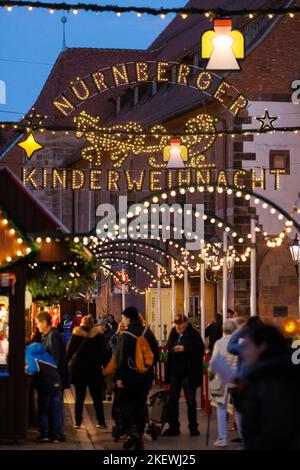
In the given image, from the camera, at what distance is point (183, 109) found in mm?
41969

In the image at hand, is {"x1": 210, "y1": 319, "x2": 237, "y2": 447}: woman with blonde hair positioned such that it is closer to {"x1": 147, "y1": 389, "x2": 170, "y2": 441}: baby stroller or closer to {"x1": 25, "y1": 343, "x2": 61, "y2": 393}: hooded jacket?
{"x1": 147, "y1": 389, "x2": 170, "y2": 441}: baby stroller

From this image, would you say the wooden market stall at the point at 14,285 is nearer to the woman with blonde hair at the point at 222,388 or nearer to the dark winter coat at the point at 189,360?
the woman with blonde hair at the point at 222,388

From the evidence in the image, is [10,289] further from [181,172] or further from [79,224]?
[79,224]

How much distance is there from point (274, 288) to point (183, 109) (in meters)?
7.67

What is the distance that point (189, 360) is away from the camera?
20.0m

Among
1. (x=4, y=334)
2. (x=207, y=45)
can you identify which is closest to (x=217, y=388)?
(x=4, y=334)

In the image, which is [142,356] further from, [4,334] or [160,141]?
[160,141]

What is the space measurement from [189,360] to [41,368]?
262cm

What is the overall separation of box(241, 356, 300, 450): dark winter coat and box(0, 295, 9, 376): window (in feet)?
32.6

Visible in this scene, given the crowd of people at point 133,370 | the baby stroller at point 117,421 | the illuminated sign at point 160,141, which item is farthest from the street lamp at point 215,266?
the baby stroller at point 117,421

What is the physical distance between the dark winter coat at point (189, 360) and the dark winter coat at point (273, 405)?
460 inches
